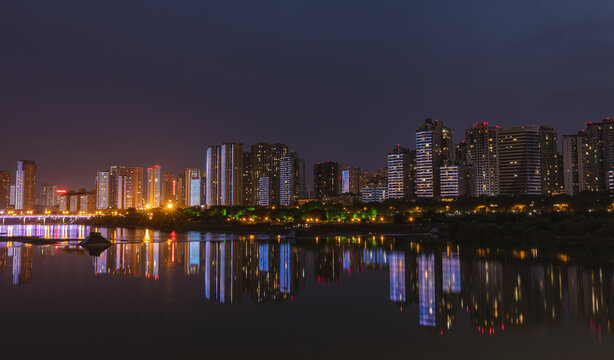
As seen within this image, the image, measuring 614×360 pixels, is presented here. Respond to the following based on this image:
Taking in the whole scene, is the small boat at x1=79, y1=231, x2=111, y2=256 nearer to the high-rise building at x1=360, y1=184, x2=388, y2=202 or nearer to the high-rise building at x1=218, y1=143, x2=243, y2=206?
the high-rise building at x1=218, y1=143, x2=243, y2=206

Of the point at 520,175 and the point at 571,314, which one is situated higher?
the point at 520,175

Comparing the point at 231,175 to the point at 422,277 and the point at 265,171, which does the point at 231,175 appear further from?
the point at 422,277

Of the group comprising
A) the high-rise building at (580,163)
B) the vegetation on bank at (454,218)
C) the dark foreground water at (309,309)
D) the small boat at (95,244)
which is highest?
the high-rise building at (580,163)

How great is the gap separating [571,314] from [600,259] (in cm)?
2048

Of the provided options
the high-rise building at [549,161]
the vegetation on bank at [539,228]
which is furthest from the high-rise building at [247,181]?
the vegetation on bank at [539,228]

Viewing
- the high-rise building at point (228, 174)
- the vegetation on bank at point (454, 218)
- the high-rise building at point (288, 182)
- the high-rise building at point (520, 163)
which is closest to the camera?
the vegetation on bank at point (454, 218)

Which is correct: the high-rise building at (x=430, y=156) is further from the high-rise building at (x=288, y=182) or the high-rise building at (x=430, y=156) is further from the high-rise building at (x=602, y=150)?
the high-rise building at (x=288, y=182)

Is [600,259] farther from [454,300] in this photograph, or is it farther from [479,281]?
[454,300]

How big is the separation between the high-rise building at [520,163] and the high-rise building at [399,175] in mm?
30838

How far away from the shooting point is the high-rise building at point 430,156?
499ft

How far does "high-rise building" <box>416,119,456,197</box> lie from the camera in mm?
152125

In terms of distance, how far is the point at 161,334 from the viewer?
16.3 meters

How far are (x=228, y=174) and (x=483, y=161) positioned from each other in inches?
3596

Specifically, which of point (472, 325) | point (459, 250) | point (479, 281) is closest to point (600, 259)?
Result: point (459, 250)
